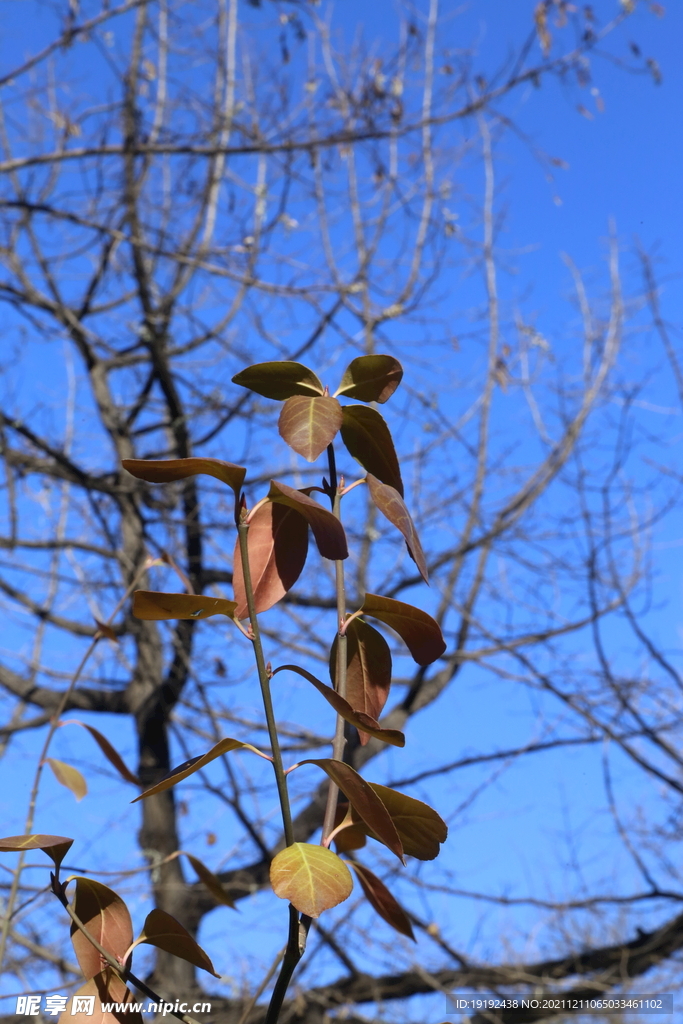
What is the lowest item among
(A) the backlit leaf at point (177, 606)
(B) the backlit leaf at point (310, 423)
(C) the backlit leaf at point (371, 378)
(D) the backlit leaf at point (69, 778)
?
(A) the backlit leaf at point (177, 606)

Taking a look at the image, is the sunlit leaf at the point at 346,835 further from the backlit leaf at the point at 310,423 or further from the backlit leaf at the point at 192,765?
the backlit leaf at the point at 310,423

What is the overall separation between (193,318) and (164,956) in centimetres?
214

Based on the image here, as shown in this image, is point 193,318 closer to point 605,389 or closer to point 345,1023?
point 605,389

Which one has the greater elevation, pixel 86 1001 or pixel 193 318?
pixel 193 318

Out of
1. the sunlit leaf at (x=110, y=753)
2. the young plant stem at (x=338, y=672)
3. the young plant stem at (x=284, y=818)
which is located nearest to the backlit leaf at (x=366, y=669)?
the young plant stem at (x=338, y=672)

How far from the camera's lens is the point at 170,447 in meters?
3.15

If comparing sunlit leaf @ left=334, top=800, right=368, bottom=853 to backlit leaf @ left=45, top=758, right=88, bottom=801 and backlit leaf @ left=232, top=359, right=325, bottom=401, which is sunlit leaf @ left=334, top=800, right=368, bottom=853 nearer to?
backlit leaf @ left=232, top=359, right=325, bottom=401

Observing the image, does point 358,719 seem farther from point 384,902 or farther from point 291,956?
point 384,902

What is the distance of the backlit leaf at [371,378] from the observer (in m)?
0.52

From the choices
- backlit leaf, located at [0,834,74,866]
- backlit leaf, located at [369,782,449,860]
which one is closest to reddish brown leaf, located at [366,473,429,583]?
backlit leaf, located at [369,782,449,860]

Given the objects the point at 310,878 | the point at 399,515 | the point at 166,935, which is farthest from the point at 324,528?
the point at 166,935

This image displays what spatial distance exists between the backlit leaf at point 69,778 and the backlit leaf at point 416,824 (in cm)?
61

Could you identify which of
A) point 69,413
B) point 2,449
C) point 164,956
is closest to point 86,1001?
point 2,449

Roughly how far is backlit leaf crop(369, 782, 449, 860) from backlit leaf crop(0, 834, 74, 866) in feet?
0.57
